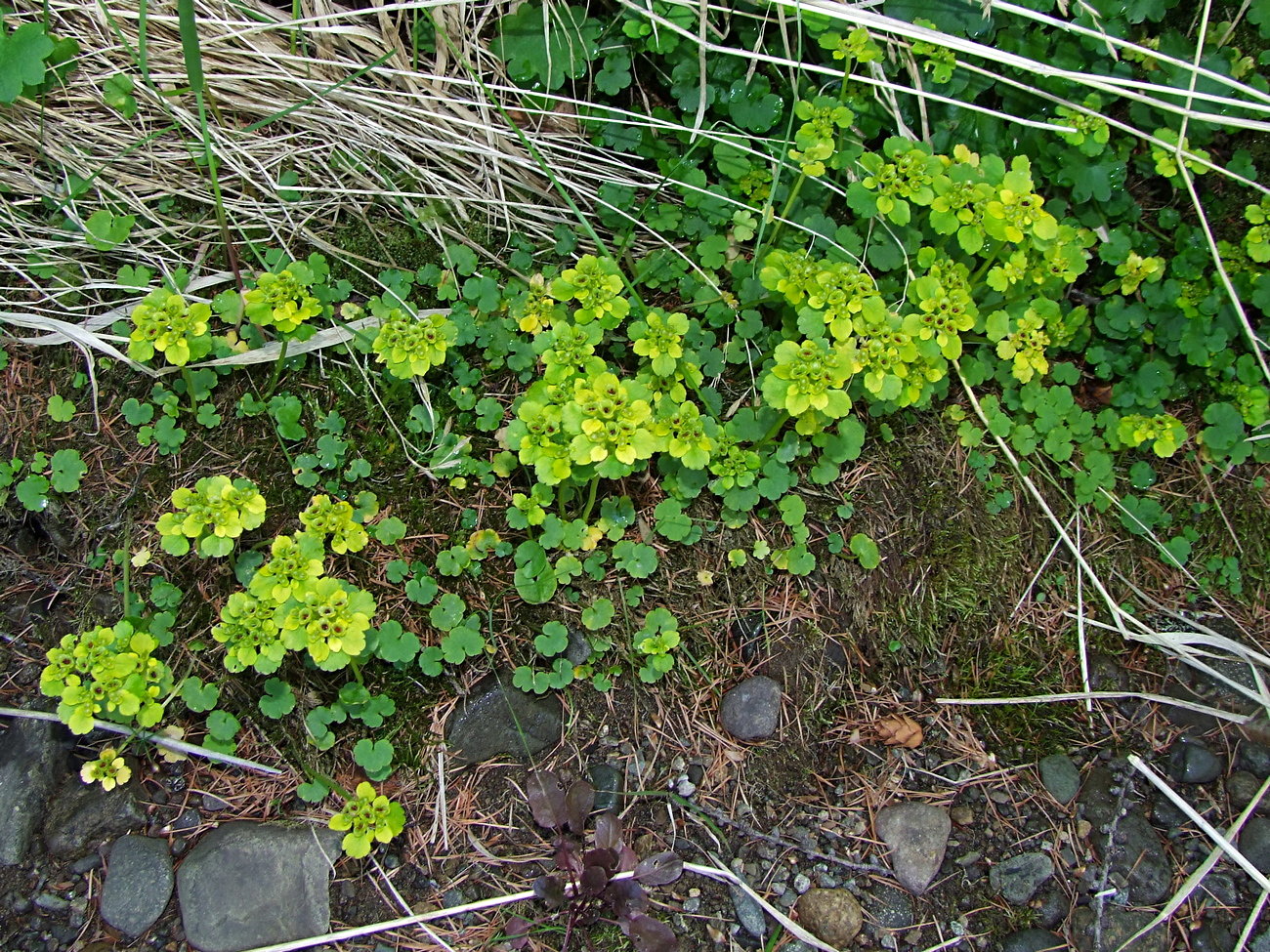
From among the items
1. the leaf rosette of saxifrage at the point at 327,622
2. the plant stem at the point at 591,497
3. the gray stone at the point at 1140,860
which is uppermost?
the plant stem at the point at 591,497

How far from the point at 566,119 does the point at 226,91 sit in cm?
107

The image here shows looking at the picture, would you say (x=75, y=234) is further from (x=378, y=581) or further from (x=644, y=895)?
(x=644, y=895)

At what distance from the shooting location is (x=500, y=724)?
8.53 ft

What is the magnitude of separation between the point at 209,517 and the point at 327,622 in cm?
44

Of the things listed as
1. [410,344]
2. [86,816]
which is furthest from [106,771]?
[410,344]

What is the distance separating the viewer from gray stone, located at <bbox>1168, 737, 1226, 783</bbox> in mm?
2748

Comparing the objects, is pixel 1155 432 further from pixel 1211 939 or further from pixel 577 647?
pixel 577 647

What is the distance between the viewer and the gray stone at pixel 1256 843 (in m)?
2.65

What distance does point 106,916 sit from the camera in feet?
7.77

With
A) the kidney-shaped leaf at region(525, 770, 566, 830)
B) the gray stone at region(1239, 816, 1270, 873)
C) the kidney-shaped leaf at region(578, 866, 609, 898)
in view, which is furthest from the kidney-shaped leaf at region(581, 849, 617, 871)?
the gray stone at region(1239, 816, 1270, 873)

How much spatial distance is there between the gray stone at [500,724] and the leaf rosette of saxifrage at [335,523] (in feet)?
1.82

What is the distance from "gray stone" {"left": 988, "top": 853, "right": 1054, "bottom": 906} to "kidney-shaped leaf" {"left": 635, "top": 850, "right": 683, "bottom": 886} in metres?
0.93

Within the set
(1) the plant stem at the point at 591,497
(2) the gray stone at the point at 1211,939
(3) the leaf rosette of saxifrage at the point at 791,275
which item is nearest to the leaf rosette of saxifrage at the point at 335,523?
(1) the plant stem at the point at 591,497

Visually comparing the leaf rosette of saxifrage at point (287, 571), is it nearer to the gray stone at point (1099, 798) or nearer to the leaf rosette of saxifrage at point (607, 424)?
the leaf rosette of saxifrage at point (607, 424)
